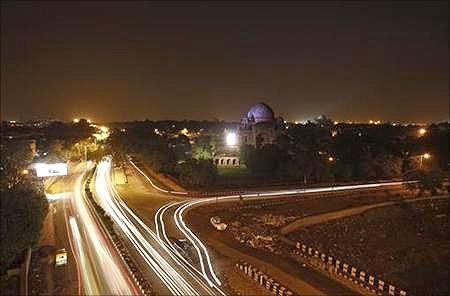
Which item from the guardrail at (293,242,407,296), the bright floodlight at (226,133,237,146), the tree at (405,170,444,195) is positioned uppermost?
the bright floodlight at (226,133,237,146)

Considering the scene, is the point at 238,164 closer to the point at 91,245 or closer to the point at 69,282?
the point at 91,245

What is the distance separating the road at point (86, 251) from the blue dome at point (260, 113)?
4767 centimetres

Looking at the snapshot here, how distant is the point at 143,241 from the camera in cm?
2555

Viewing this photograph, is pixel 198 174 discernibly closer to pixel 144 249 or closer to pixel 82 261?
pixel 144 249

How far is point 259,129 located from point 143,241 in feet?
158

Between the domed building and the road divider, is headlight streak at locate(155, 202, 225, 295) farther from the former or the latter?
the domed building

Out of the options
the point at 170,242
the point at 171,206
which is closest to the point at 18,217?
the point at 170,242

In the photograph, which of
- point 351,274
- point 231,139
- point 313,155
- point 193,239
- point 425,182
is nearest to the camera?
point 351,274

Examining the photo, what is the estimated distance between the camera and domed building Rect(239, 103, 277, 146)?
69.9 metres

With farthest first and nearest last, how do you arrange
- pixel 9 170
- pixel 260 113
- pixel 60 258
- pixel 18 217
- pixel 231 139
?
pixel 260 113
pixel 231 139
pixel 9 170
pixel 60 258
pixel 18 217

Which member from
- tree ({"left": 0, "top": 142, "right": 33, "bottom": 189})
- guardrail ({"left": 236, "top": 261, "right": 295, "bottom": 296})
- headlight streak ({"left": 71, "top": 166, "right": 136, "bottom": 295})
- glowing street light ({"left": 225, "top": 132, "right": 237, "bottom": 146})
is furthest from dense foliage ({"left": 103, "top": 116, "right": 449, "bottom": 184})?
guardrail ({"left": 236, "top": 261, "right": 295, "bottom": 296})

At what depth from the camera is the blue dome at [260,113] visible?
7891cm

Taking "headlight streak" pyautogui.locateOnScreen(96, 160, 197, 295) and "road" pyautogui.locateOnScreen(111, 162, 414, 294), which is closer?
"headlight streak" pyautogui.locateOnScreen(96, 160, 197, 295)

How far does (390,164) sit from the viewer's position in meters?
53.9
